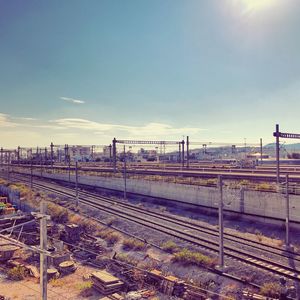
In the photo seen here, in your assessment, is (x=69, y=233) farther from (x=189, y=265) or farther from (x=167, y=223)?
(x=189, y=265)

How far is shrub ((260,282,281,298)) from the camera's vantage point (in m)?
13.6

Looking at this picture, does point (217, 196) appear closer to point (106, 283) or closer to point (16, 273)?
point (106, 283)

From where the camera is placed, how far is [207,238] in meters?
21.8

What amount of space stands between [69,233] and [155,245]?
24.3 feet

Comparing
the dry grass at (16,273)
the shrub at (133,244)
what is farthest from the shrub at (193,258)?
the dry grass at (16,273)

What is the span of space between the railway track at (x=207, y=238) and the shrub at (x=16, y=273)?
413 inches

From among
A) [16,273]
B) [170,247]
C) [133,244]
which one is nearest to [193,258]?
[170,247]

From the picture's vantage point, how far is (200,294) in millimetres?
14117

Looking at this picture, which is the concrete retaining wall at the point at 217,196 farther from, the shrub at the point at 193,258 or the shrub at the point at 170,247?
the shrub at the point at 170,247

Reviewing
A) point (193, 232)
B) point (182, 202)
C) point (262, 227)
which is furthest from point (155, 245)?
point (182, 202)

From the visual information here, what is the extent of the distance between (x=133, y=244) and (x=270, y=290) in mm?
10282

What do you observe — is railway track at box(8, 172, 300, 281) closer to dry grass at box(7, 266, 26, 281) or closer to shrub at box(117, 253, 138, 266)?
shrub at box(117, 253, 138, 266)

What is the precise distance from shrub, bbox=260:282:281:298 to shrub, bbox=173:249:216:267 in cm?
357

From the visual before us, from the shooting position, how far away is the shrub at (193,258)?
17350 mm
